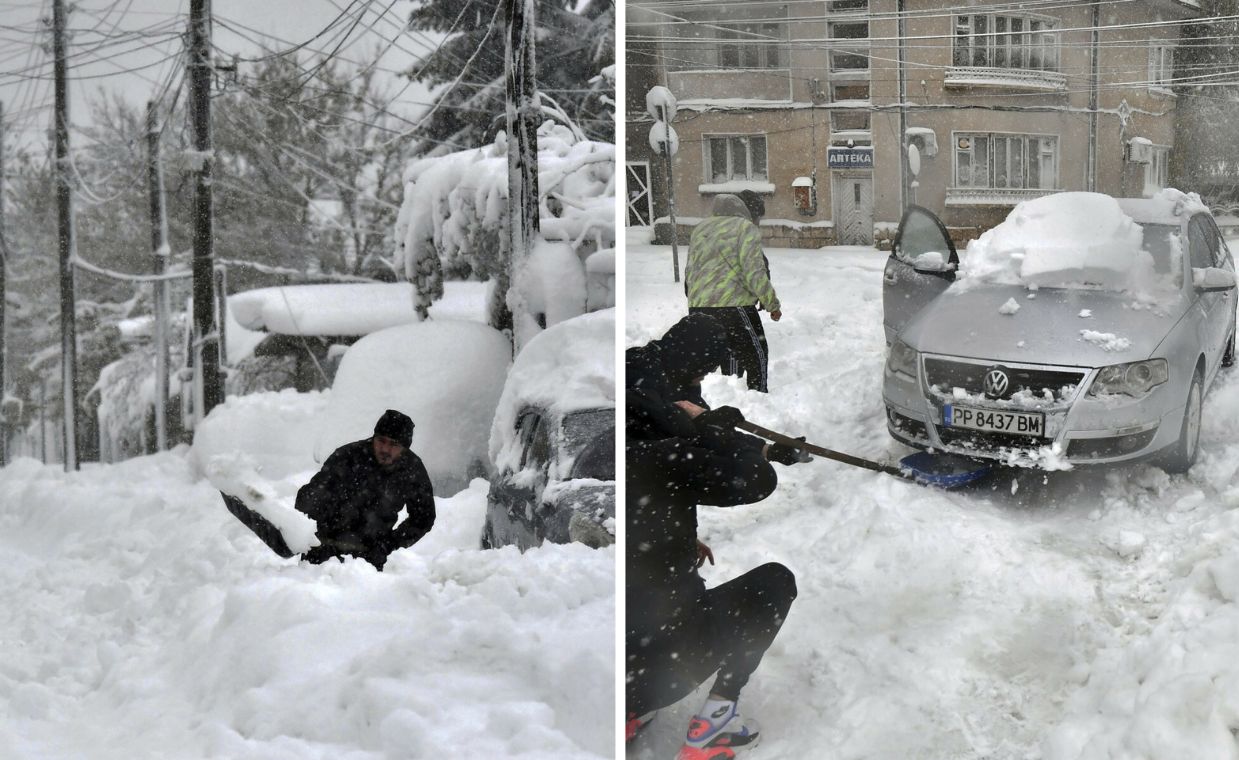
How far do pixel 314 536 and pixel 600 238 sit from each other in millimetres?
924

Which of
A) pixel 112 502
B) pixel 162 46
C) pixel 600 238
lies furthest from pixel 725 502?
pixel 162 46

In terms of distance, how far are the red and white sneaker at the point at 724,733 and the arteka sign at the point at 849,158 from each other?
112 cm

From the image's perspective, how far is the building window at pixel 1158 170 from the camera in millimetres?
1789

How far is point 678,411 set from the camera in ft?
6.77

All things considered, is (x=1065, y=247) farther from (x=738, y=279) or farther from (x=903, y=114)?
(x=738, y=279)

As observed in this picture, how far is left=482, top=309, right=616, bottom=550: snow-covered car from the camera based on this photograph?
2176 mm

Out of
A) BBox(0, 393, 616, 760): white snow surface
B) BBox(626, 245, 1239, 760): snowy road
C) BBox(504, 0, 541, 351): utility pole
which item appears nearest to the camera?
BBox(626, 245, 1239, 760): snowy road

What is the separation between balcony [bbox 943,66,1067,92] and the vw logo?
1.87 ft

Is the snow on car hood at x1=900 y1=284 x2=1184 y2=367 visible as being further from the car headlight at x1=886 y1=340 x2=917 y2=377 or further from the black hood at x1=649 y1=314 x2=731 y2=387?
the black hood at x1=649 y1=314 x2=731 y2=387

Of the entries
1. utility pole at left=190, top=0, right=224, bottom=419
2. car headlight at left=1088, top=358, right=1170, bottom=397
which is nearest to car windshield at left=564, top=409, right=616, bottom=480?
utility pole at left=190, top=0, right=224, bottom=419

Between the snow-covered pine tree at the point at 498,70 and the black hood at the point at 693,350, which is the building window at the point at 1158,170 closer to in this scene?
the black hood at the point at 693,350

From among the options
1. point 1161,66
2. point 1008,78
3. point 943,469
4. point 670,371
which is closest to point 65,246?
point 670,371

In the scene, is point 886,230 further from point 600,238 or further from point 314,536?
point 314,536

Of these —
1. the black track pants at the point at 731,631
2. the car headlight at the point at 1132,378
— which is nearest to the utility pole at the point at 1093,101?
the car headlight at the point at 1132,378
